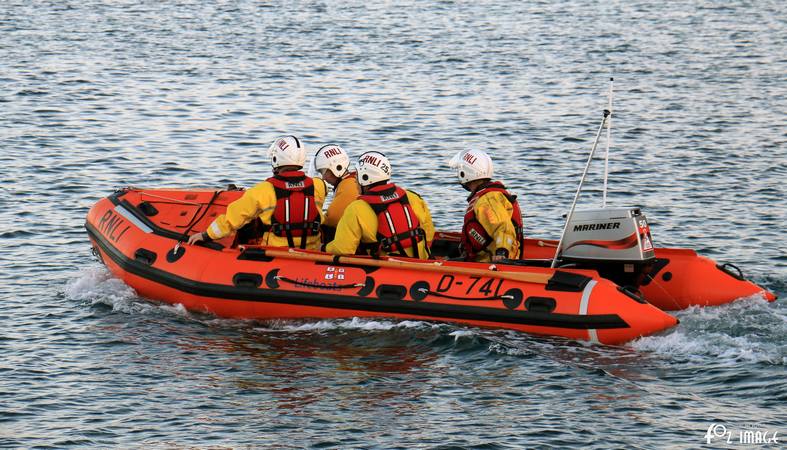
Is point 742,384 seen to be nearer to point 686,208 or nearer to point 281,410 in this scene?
point 281,410

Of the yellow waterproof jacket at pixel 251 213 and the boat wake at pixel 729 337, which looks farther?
the yellow waterproof jacket at pixel 251 213

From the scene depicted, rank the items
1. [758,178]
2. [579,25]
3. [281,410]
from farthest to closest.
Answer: [579,25]
[758,178]
[281,410]

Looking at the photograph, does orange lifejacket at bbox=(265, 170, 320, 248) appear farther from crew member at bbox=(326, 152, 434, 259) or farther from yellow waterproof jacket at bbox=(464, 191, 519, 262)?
yellow waterproof jacket at bbox=(464, 191, 519, 262)

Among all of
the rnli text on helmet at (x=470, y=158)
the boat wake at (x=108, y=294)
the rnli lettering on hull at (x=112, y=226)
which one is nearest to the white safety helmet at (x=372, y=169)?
the rnli text on helmet at (x=470, y=158)

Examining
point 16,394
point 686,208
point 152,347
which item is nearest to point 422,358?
point 152,347

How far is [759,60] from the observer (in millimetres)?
25391

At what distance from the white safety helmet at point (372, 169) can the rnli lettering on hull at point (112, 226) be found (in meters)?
2.66

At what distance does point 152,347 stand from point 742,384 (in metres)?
4.63

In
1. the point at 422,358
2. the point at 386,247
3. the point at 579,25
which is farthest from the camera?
the point at 579,25

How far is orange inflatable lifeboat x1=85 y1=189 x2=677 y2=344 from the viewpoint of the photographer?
1016cm

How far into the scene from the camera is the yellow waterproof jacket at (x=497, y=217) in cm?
1074

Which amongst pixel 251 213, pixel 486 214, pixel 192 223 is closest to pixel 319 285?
pixel 251 213

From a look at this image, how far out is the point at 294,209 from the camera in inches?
445

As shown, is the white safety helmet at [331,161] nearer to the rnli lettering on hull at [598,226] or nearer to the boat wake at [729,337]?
the rnli lettering on hull at [598,226]
